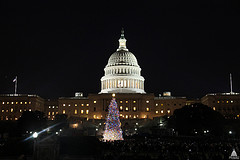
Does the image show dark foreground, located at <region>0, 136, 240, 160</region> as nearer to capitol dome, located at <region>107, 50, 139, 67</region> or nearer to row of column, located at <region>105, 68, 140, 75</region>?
row of column, located at <region>105, 68, 140, 75</region>

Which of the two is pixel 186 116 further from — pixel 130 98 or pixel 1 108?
pixel 1 108

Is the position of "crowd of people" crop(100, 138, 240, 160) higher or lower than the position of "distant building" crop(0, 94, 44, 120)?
lower

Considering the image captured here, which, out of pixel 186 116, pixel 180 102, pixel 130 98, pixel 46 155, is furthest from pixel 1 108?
pixel 46 155

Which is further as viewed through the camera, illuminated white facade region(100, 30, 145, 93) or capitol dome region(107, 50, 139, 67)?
capitol dome region(107, 50, 139, 67)

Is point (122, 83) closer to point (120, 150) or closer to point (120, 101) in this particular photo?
point (120, 101)

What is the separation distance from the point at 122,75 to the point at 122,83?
10.8ft

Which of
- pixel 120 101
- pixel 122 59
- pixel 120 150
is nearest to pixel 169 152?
pixel 120 150

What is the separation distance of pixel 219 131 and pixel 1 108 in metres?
88.8

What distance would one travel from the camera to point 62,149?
35.6 meters

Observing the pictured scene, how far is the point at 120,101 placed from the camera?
122062 mm

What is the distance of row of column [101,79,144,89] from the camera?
133m

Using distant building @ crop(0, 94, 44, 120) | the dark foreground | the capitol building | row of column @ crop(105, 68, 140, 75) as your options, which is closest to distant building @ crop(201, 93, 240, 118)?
the capitol building

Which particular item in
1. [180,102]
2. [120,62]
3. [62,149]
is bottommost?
[62,149]

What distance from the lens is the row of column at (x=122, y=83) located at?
133 meters
